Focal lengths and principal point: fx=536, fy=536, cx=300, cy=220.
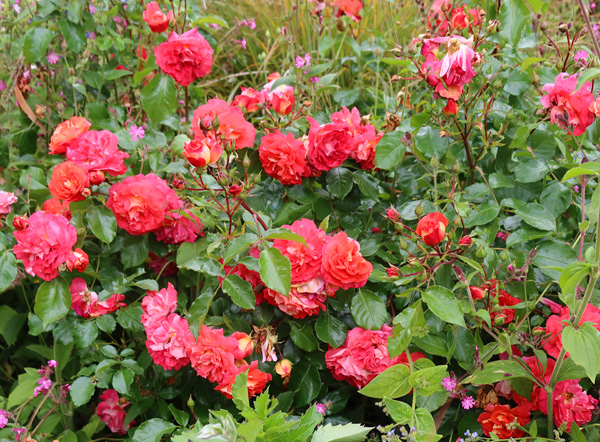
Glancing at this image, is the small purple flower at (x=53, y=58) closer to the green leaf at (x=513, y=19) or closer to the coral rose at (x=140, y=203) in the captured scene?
the coral rose at (x=140, y=203)

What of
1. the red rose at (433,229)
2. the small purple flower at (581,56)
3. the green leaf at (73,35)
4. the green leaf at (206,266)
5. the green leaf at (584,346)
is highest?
the green leaf at (73,35)

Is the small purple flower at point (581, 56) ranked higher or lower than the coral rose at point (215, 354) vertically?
higher

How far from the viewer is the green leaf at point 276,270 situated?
99 centimetres

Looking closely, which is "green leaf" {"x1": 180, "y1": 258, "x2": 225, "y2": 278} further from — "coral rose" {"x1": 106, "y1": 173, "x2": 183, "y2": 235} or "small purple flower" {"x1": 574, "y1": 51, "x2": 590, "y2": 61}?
"small purple flower" {"x1": 574, "y1": 51, "x2": 590, "y2": 61}

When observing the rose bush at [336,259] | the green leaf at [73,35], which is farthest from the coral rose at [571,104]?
the green leaf at [73,35]

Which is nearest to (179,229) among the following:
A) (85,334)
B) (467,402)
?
(85,334)

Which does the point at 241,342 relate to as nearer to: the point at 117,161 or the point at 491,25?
the point at 117,161

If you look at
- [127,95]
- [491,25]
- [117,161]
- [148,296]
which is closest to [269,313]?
[148,296]

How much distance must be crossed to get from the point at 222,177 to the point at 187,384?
A: 579 millimetres

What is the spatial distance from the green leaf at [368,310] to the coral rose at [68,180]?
0.67 meters

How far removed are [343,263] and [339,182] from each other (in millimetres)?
311

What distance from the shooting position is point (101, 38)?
170cm

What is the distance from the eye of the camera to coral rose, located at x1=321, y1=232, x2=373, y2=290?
105 cm

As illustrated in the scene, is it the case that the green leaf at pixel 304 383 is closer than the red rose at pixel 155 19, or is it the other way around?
the green leaf at pixel 304 383
